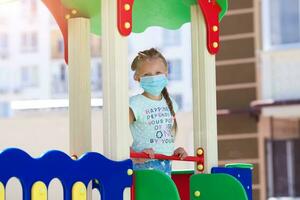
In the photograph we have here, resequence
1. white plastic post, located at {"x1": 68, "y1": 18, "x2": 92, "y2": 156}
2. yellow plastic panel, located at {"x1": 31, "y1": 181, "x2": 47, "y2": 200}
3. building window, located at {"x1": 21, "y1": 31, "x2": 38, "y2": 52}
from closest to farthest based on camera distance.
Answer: yellow plastic panel, located at {"x1": 31, "y1": 181, "x2": 47, "y2": 200}, white plastic post, located at {"x1": 68, "y1": 18, "x2": 92, "y2": 156}, building window, located at {"x1": 21, "y1": 31, "x2": 38, "y2": 52}

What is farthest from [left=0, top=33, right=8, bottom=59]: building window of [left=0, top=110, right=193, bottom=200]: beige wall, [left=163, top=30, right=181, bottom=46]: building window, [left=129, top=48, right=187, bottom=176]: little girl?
[left=129, top=48, right=187, bottom=176]: little girl

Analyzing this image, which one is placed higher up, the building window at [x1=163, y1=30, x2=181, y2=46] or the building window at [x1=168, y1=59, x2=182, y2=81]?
the building window at [x1=163, y1=30, x2=181, y2=46]

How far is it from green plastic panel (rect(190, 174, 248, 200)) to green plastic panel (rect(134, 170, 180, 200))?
47cm

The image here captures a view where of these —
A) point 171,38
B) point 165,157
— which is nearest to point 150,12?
point 165,157

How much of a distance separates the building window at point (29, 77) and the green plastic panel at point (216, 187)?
2183 cm

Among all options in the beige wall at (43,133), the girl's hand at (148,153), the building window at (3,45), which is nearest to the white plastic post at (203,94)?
the girl's hand at (148,153)

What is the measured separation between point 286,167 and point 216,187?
24.4 ft

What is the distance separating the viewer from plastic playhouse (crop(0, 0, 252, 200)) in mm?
2600

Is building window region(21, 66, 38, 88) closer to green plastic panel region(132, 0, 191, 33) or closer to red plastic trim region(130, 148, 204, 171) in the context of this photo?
green plastic panel region(132, 0, 191, 33)

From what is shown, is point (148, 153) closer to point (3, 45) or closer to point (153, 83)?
point (153, 83)

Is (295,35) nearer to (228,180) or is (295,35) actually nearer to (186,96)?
(228,180)

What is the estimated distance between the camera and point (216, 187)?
10.9 ft

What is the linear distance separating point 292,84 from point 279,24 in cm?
97

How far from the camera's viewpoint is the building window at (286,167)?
10234 mm
